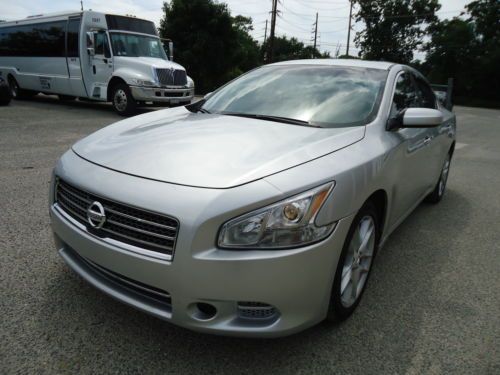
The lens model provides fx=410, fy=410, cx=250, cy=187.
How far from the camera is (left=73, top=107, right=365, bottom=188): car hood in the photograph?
1.90 meters

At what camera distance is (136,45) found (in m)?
11.5

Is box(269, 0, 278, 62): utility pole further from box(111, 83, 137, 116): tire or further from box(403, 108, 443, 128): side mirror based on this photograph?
box(403, 108, 443, 128): side mirror

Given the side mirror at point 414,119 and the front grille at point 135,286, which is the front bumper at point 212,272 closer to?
the front grille at point 135,286

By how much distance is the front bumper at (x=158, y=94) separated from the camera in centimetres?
1068

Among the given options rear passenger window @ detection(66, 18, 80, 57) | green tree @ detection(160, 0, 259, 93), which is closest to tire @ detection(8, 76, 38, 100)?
rear passenger window @ detection(66, 18, 80, 57)

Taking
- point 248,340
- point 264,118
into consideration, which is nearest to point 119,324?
point 248,340

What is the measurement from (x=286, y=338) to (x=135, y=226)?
38.4 inches

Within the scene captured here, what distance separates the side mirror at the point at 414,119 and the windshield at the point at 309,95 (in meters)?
0.15

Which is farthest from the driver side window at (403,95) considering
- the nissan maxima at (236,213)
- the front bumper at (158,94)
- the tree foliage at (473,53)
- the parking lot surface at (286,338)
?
the tree foliage at (473,53)

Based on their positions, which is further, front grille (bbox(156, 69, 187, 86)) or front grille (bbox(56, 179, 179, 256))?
front grille (bbox(156, 69, 187, 86))

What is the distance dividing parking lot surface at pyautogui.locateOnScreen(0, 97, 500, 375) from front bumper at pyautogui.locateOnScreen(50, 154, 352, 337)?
270 mm

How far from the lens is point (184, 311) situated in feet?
5.77

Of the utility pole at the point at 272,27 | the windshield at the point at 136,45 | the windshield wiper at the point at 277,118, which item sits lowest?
the windshield wiper at the point at 277,118

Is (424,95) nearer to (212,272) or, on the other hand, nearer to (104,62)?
(212,272)
